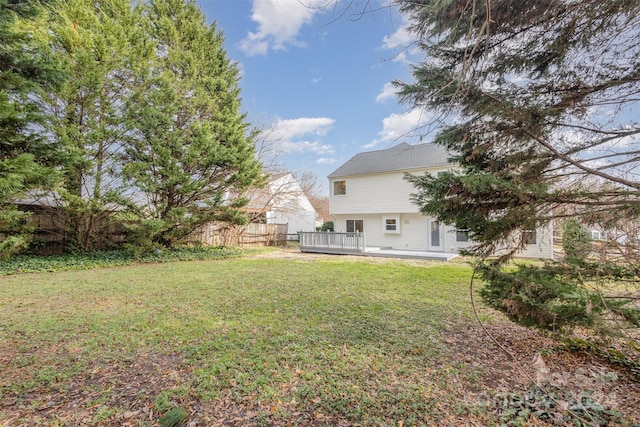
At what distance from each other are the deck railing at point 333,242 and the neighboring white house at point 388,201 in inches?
92.4

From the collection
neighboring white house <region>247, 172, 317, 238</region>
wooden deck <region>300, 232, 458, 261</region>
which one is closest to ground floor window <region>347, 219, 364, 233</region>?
wooden deck <region>300, 232, 458, 261</region>

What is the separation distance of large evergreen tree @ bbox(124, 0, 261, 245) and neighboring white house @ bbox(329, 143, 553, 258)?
223 inches

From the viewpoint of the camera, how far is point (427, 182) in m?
3.39

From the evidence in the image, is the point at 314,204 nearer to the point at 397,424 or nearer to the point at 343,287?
the point at 343,287

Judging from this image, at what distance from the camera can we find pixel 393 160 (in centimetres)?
1483

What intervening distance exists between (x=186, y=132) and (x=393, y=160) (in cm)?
1029

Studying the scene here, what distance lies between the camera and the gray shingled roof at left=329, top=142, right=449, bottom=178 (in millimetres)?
13289

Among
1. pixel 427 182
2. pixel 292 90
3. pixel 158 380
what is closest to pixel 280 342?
pixel 158 380

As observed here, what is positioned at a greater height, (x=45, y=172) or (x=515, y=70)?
(x=515, y=70)

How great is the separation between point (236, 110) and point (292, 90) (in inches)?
120

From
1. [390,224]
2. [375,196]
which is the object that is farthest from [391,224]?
[375,196]

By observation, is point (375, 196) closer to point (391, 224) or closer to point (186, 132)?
point (391, 224)

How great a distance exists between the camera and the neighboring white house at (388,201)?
13.2 m

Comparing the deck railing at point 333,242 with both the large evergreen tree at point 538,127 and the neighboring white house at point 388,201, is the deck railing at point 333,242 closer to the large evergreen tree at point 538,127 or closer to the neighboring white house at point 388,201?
the neighboring white house at point 388,201
